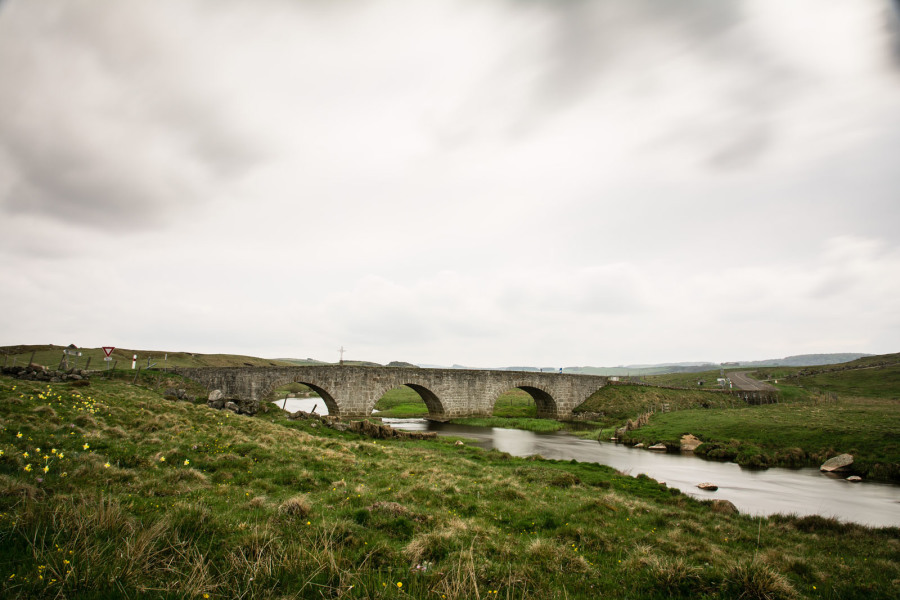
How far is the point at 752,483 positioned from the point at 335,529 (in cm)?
2333

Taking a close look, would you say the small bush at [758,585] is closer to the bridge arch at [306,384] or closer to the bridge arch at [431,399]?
the bridge arch at [306,384]

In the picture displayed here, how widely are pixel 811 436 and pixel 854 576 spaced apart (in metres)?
26.2

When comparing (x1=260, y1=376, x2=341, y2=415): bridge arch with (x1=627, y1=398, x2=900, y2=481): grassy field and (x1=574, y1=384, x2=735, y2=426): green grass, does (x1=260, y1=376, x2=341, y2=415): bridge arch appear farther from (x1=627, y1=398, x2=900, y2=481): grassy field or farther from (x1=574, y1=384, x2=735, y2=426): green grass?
(x1=574, y1=384, x2=735, y2=426): green grass

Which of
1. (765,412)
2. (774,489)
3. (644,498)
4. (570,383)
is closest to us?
(644,498)

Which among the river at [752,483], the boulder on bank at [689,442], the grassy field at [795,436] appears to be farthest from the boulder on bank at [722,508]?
the boulder on bank at [689,442]

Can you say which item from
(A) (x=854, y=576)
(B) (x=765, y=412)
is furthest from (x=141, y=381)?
(B) (x=765, y=412)

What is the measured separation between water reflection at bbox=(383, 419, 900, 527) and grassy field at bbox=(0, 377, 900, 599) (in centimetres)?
422

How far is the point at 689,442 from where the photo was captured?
32.3 metres

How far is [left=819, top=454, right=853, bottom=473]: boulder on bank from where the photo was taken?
78.4 feet

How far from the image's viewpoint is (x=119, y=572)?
436cm

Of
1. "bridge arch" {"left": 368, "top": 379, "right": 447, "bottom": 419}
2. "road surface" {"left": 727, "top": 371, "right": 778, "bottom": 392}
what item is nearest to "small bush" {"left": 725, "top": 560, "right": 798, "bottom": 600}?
"bridge arch" {"left": 368, "top": 379, "right": 447, "bottom": 419}

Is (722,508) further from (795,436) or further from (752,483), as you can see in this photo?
(795,436)

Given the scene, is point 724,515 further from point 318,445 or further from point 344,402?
point 344,402

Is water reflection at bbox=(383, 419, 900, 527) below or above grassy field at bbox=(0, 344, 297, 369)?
below
